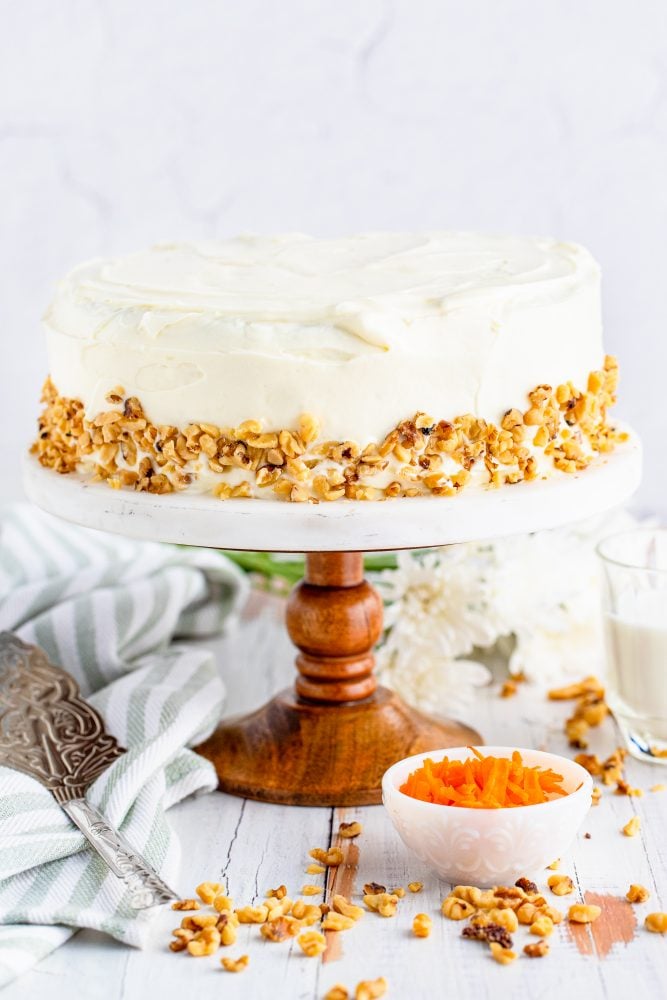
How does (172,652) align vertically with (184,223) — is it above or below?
below

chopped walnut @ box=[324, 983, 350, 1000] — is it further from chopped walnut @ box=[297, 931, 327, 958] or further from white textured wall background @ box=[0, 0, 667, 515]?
white textured wall background @ box=[0, 0, 667, 515]

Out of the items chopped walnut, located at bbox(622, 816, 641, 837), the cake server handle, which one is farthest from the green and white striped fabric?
chopped walnut, located at bbox(622, 816, 641, 837)

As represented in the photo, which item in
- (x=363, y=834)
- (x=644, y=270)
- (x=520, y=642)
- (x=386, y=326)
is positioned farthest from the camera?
(x=644, y=270)

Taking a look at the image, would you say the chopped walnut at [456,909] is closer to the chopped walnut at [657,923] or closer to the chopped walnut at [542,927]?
the chopped walnut at [542,927]

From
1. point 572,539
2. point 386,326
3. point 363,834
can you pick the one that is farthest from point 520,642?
point 386,326

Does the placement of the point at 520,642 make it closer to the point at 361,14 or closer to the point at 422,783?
the point at 422,783

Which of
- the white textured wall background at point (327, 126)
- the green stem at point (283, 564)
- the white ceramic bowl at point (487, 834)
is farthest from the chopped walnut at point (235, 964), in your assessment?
the white textured wall background at point (327, 126)
